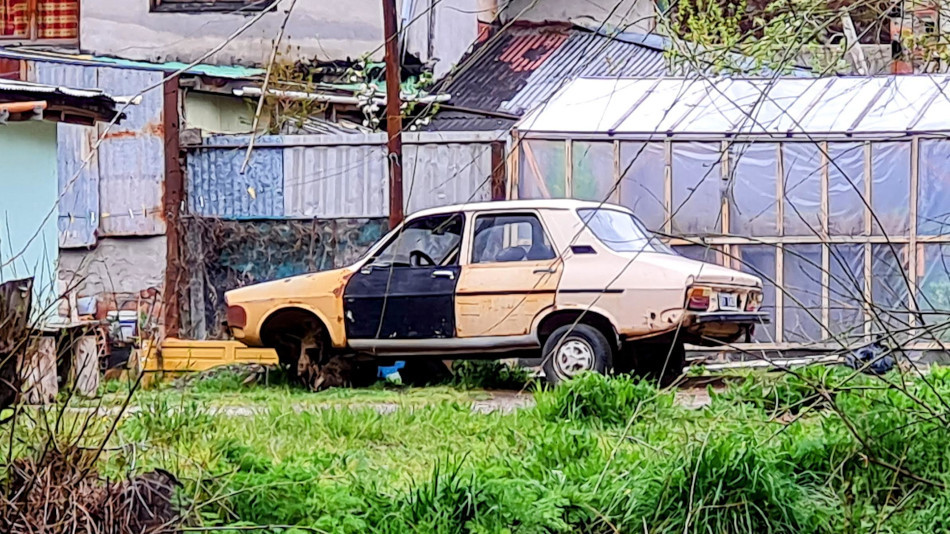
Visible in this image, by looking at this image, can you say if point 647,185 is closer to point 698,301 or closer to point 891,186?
point 891,186

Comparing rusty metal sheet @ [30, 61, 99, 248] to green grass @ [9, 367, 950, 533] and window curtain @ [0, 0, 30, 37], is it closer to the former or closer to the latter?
window curtain @ [0, 0, 30, 37]

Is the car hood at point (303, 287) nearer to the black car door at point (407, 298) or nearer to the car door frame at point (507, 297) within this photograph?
the black car door at point (407, 298)

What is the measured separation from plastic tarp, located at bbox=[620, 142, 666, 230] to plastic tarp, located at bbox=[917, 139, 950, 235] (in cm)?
276

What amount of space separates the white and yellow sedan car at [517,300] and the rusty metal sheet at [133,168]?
5018 mm

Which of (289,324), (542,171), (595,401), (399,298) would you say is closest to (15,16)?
(542,171)

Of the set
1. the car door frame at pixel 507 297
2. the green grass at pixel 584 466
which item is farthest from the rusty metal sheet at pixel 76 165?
the green grass at pixel 584 466

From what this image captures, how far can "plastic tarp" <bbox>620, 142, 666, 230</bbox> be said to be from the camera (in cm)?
1403

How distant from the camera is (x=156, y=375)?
20.9 feet

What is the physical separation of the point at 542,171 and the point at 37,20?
980 cm

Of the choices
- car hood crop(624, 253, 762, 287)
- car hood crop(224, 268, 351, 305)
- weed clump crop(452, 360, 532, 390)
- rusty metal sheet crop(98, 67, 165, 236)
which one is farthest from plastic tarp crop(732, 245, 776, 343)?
rusty metal sheet crop(98, 67, 165, 236)

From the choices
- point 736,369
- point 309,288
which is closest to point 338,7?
point 309,288

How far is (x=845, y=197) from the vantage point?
13680 millimetres

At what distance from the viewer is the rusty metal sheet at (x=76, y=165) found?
52.6 ft

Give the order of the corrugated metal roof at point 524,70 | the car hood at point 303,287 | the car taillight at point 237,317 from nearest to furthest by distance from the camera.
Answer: the car hood at point 303,287 < the car taillight at point 237,317 < the corrugated metal roof at point 524,70
